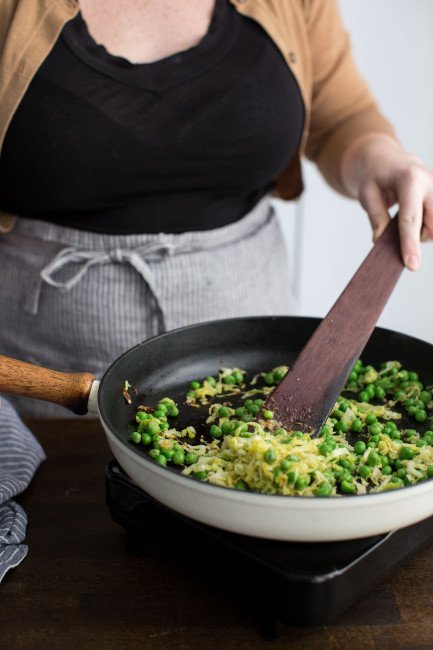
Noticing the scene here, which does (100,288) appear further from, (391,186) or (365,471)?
(365,471)

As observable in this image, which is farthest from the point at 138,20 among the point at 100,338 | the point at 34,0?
the point at 100,338

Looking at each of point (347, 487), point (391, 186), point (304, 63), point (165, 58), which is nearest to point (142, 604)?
point (347, 487)

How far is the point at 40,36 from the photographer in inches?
53.7

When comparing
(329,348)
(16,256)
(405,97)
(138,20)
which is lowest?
(405,97)

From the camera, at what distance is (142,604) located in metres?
0.90

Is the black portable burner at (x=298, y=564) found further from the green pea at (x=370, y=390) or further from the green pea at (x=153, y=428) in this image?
the green pea at (x=370, y=390)

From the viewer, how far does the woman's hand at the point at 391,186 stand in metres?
1.20

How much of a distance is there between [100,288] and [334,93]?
70 cm

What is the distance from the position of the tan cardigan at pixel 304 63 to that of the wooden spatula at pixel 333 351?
0.52 m

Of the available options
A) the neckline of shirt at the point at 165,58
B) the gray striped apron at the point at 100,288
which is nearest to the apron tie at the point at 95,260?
the gray striped apron at the point at 100,288

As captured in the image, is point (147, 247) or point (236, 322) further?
point (147, 247)

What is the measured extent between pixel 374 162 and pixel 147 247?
469mm


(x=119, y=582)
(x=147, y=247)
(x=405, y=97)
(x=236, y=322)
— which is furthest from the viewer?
(x=405, y=97)

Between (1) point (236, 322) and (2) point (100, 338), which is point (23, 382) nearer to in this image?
(1) point (236, 322)
